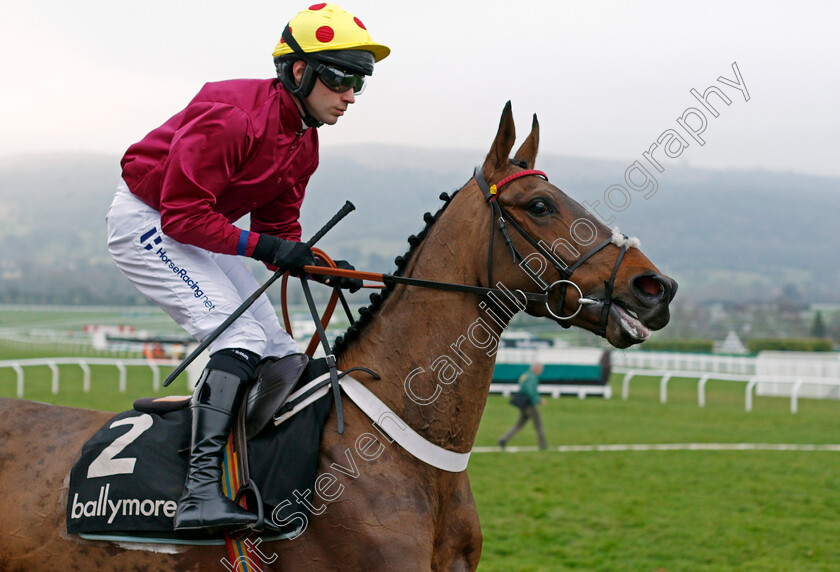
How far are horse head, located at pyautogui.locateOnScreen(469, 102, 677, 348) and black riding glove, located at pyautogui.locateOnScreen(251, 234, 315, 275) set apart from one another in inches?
26.0

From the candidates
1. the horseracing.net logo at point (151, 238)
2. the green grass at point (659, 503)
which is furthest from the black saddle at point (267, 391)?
the green grass at point (659, 503)

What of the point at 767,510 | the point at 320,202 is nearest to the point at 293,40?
the point at 767,510

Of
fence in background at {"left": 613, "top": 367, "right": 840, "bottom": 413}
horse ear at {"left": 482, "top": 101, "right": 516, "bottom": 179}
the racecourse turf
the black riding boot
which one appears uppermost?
horse ear at {"left": 482, "top": 101, "right": 516, "bottom": 179}

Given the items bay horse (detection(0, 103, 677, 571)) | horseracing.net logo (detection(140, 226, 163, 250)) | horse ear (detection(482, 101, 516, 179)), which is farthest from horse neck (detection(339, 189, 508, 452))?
horseracing.net logo (detection(140, 226, 163, 250))

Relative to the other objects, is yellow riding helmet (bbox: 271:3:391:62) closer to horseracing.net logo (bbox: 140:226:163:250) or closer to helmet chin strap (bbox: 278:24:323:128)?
helmet chin strap (bbox: 278:24:323:128)

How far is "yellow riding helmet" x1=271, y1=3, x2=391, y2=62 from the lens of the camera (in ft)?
9.39

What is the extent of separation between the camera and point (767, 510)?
8.23 meters

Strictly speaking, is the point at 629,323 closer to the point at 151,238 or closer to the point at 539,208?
the point at 539,208

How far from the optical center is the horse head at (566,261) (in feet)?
8.32

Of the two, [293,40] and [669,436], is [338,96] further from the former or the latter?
[669,436]

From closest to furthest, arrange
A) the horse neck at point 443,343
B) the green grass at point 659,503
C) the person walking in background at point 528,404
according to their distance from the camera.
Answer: the horse neck at point 443,343 < the green grass at point 659,503 < the person walking in background at point 528,404

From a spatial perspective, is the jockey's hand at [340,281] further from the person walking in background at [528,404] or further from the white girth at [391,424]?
the person walking in background at [528,404]

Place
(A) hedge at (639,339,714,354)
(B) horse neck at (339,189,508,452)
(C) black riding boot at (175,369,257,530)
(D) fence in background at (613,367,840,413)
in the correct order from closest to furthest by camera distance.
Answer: (C) black riding boot at (175,369,257,530)
(B) horse neck at (339,189,508,452)
(D) fence in background at (613,367,840,413)
(A) hedge at (639,339,714,354)

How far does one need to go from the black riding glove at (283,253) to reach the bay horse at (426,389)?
303 mm
